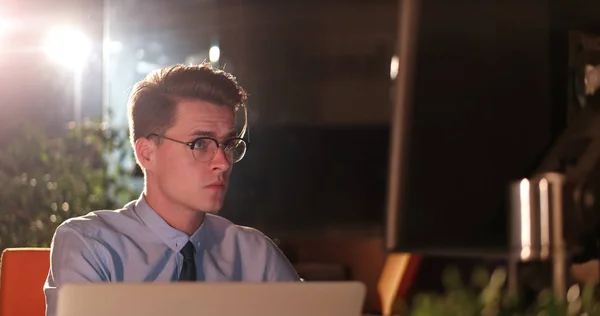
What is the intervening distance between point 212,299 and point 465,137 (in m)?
0.58

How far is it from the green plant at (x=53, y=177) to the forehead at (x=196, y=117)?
497 millimetres

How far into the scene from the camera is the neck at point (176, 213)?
2.49m

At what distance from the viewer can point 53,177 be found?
304 centimetres

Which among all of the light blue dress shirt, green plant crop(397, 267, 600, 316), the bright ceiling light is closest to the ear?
the light blue dress shirt

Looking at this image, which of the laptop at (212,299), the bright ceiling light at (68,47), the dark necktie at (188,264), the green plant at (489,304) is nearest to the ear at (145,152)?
the dark necktie at (188,264)

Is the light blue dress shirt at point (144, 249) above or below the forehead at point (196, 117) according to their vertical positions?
below

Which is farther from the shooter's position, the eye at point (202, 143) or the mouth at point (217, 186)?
the mouth at point (217, 186)

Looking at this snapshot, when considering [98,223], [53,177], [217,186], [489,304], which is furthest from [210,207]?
[489,304]

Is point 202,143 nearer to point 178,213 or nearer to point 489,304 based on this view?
point 178,213

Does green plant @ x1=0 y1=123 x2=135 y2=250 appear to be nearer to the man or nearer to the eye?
the man

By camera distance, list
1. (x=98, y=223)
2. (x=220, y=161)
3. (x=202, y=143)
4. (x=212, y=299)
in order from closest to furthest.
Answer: (x=212, y=299), (x=98, y=223), (x=202, y=143), (x=220, y=161)

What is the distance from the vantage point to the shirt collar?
2453 mm

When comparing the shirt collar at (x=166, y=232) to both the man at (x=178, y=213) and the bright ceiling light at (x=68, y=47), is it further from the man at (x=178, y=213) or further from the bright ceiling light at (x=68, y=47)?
the bright ceiling light at (x=68, y=47)

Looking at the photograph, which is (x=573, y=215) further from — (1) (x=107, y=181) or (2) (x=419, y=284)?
(1) (x=107, y=181)
